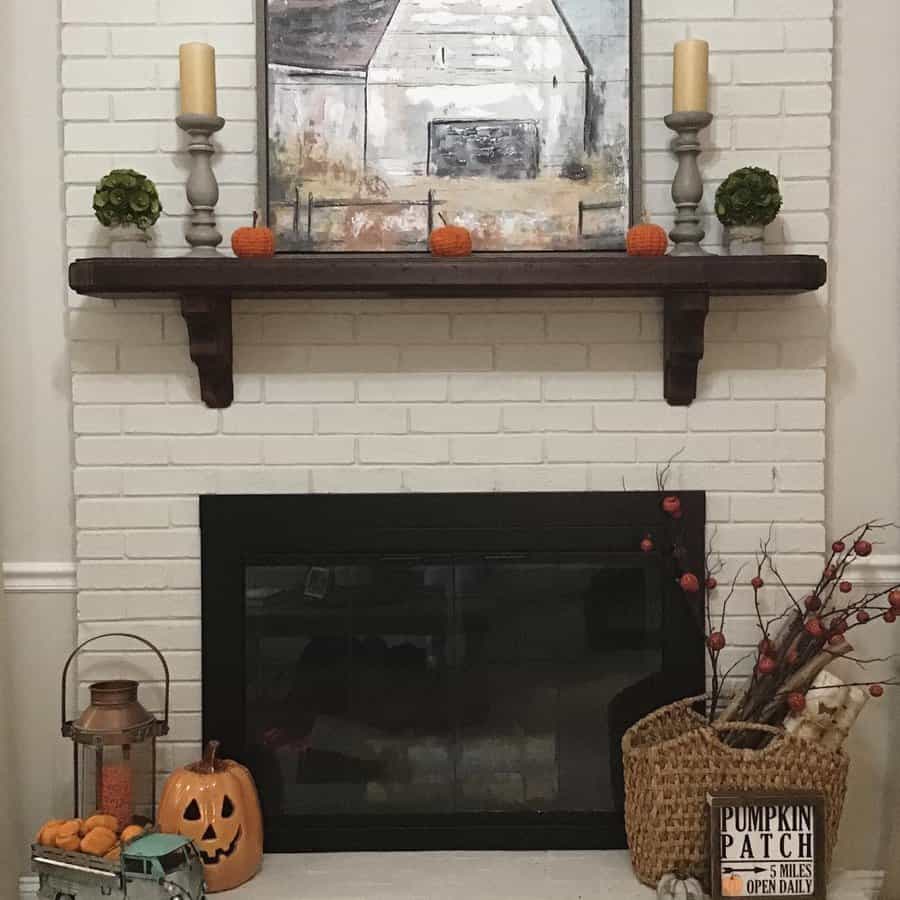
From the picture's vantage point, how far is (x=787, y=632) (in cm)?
233

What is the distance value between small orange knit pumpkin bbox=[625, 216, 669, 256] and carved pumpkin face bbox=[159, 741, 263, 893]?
4.17 feet

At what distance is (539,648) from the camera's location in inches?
95.8

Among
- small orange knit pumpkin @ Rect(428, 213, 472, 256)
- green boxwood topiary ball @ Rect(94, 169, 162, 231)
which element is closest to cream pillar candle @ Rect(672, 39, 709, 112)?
small orange knit pumpkin @ Rect(428, 213, 472, 256)

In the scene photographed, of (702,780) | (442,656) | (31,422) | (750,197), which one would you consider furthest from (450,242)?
(702,780)

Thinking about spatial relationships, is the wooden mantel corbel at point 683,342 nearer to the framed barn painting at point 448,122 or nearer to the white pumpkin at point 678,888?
the framed barn painting at point 448,122

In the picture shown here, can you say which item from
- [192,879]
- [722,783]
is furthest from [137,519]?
[722,783]

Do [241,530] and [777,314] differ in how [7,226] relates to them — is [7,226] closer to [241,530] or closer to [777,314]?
[241,530]

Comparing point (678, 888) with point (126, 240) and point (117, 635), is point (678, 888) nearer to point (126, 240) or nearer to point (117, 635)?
point (117, 635)

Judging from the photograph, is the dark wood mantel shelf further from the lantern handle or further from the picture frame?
the picture frame

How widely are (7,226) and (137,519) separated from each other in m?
0.69

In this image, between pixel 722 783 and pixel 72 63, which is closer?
pixel 722 783

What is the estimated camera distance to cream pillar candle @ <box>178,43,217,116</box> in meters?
2.18

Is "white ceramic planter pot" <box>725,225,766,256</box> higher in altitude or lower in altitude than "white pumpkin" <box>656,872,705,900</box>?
higher

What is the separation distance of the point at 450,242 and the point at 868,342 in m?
0.97
